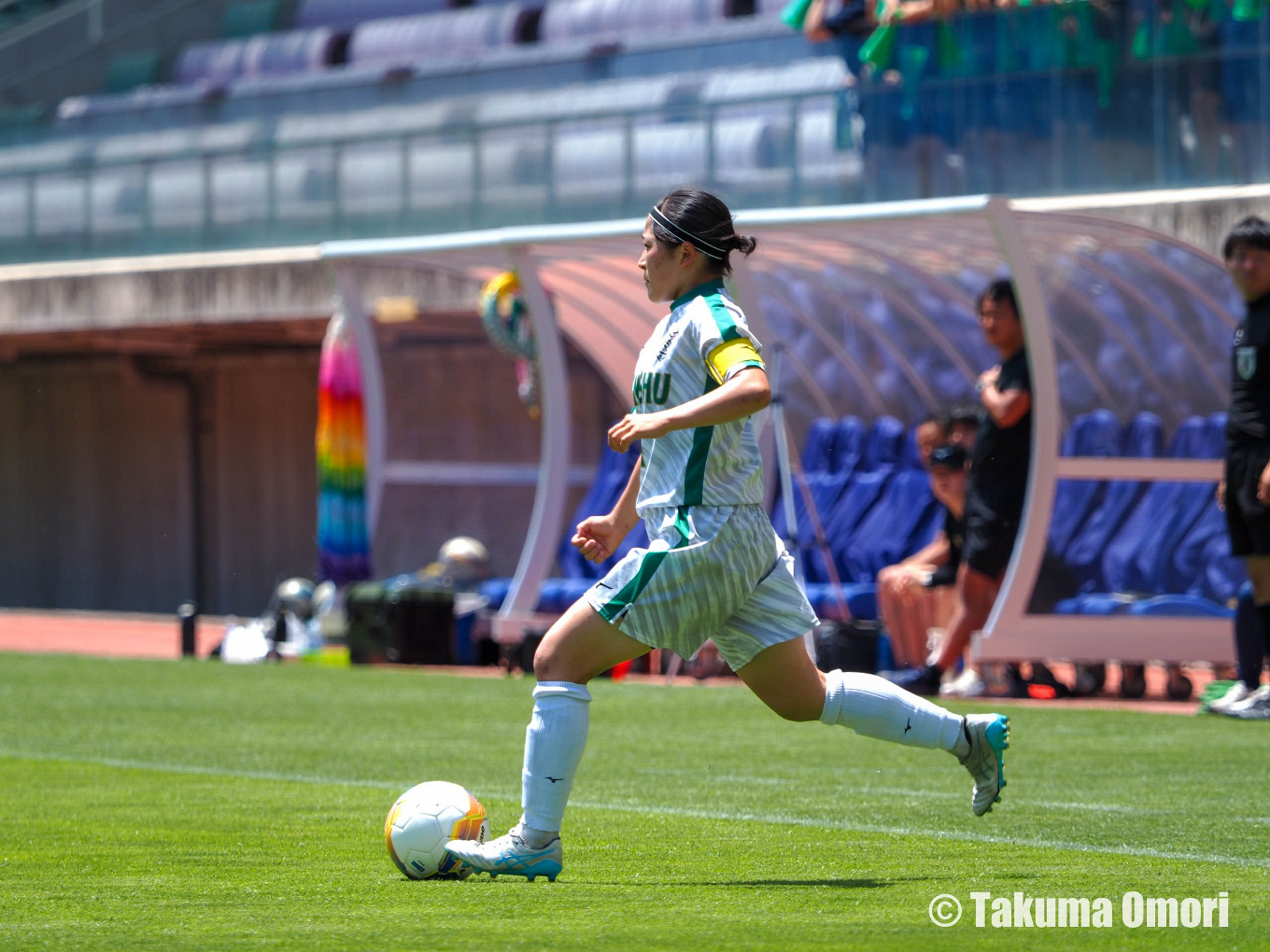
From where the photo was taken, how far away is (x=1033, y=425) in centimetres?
1285

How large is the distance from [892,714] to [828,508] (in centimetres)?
1038

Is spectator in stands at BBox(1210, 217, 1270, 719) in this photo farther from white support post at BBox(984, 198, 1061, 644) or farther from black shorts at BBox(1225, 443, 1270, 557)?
white support post at BBox(984, 198, 1061, 644)

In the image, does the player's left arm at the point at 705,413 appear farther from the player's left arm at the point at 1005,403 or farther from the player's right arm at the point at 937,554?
the player's right arm at the point at 937,554

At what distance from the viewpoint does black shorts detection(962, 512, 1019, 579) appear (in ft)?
41.9

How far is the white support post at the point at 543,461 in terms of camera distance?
51.1 ft

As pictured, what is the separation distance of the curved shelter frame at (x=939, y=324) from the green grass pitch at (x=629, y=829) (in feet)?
4.79

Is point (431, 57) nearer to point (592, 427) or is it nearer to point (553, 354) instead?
point (592, 427)

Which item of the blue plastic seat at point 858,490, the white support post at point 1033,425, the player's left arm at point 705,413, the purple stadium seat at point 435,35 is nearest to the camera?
the player's left arm at point 705,413

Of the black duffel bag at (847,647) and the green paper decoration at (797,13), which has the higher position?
the green paper decoration at (797,13)

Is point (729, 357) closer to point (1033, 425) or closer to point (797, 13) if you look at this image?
point (1033, 425)

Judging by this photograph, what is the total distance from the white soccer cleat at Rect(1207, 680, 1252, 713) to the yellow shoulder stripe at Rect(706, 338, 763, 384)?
6.15 metres

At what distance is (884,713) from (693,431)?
1.01 metres

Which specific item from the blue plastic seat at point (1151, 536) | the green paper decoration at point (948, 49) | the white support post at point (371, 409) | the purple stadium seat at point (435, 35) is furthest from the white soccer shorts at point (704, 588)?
the purple stadium seat at point (435, 35)

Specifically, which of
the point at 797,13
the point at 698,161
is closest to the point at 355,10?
the point at 797,13
